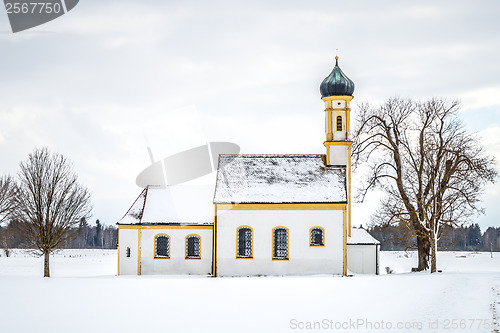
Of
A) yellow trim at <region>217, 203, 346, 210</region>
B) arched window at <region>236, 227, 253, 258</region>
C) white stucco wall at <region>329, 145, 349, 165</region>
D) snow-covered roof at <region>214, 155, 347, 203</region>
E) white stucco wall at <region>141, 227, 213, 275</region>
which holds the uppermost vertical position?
white stucco wall at <region>329, 145, 349, 165</region>

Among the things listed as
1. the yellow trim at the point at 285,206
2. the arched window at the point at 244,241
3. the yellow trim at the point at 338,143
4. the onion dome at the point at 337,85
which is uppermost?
the onion dome at the point at 337,85

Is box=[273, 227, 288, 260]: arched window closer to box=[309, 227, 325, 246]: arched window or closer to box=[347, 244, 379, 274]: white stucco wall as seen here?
box=[309, 227, 325, 246]: arched window

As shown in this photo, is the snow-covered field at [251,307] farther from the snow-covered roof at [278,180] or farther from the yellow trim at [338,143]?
the yellow trim at [338,143]

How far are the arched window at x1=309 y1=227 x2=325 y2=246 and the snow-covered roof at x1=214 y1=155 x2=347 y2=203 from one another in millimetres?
1654

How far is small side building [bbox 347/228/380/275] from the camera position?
35156 mm

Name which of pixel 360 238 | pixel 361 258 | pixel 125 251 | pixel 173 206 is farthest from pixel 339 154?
pixel 125 251

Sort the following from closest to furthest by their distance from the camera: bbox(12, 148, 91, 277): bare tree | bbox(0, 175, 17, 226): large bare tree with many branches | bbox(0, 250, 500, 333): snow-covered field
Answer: bbox(0, 250, 500, 333): snow-covered field, bbox(12, 148, 91, 277): bare tree, bbox(0, 175, 17, 226): large bare tree with many branches

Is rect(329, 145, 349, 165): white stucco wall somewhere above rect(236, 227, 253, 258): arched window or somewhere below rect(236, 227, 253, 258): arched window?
above

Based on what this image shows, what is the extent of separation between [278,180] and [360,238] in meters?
6.14

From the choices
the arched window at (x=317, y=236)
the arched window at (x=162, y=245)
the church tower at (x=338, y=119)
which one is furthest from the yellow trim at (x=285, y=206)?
the arched window at (x=162, y=245)

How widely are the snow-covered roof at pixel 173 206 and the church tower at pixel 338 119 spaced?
8.32m

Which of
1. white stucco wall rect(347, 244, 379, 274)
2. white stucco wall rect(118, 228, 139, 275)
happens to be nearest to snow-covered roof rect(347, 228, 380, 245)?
white stucco wall rect(347, 244, 379, 274)

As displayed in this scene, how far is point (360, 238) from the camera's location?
3569cm

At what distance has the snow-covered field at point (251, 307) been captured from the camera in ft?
47.5
